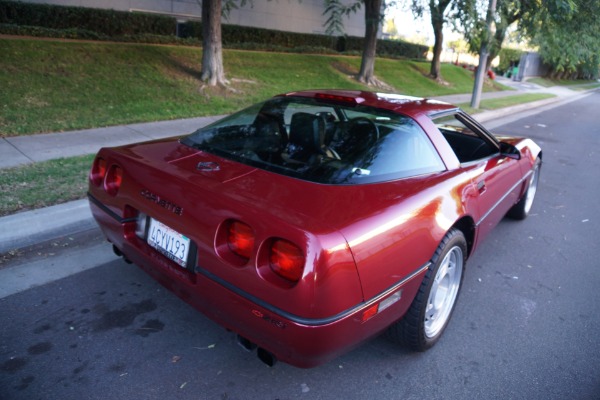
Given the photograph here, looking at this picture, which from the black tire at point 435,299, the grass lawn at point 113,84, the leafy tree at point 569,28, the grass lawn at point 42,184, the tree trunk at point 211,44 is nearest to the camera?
the black tire at point 435,299

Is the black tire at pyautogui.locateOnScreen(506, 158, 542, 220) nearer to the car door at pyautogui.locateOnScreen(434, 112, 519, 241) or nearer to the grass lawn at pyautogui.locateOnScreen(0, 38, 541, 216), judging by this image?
the car door at pyautogui.locateOnScreen(434, 112, 519, 241)

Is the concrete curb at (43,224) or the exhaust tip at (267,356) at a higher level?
the exhaust tip at (267,356)

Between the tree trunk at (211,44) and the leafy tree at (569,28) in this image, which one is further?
the leafy tree at (569,28)

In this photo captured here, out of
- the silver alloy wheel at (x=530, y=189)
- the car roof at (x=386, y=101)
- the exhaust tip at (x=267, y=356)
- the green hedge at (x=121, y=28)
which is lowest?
the exhaust tip at (x=267, y=356)

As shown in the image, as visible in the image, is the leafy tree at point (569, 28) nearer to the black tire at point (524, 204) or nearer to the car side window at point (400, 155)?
the black tire at point (524, 204)

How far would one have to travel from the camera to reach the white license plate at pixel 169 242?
228 centimetres

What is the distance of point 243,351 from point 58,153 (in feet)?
14.7

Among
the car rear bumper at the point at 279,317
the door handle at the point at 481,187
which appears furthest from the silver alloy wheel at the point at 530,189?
the car rear bumper at the point at 279,317

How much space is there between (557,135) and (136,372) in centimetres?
1226

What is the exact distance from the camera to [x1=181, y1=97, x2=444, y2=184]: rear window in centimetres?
259

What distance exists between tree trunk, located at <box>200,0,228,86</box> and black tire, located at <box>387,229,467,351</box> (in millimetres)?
9035

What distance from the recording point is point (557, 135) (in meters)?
11.7

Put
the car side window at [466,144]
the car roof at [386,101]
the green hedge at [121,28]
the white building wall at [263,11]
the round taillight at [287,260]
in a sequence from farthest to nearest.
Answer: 1. the white building wall at [263,11]
2. the green hedge at [121,28]
3. the car side window at [466,144]
4. the car roof at [386,101]
5. the round taillight at [287,260]

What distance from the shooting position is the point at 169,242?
236 centimetres
